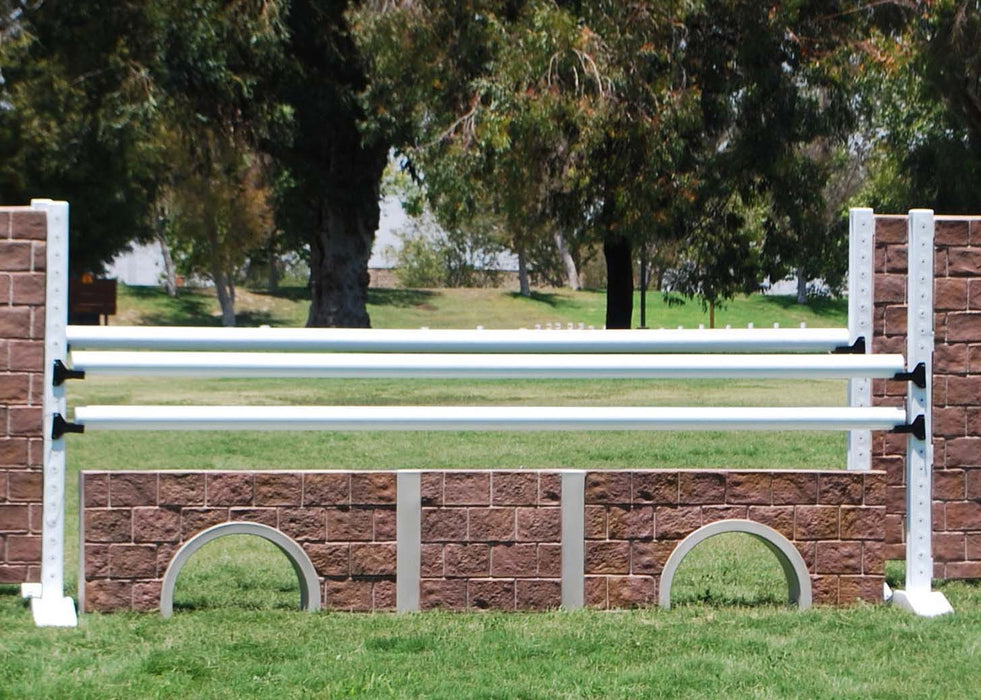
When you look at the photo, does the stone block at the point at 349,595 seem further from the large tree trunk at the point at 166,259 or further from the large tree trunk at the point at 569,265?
the large tree trunk at the point at 569,265

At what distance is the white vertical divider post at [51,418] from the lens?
18.6ft

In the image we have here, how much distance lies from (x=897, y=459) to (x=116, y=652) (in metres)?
3.65

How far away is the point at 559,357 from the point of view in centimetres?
601

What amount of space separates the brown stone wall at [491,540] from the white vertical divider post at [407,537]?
3cm

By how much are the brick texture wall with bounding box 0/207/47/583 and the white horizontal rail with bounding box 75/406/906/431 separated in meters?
0.26

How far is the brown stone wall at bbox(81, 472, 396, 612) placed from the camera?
18.5ft

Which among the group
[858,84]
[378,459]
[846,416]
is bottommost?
[378,459]

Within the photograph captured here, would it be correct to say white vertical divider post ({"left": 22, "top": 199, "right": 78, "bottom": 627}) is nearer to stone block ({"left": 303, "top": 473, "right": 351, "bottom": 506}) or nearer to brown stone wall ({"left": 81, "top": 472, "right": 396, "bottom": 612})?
brown stone wall ({"left": 81, "top": 472, "right": 396, "bottom": 612})

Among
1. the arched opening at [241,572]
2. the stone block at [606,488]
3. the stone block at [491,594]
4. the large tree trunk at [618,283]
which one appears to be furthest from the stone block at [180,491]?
the large tree trunk at [618,283]

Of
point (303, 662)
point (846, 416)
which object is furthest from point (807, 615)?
point (303, 662)

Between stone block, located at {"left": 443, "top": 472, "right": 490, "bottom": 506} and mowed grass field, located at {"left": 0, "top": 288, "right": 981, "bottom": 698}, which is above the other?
stone block, located at {"left": 443, "top": 472, "right": 490, "bottom": 506}

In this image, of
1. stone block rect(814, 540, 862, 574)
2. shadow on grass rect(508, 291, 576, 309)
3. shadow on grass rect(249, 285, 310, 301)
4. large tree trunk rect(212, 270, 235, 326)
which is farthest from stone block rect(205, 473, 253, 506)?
shadow on grass rect(508, 291, 576, 309)

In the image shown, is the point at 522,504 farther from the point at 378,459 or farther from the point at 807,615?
the point at 378,459

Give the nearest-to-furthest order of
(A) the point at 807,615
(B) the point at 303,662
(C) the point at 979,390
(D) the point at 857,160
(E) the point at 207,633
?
1. (B) the point at 303,662
2. (E) the point at 207,633
3. (A) the point at 807,615
4. (C) the point at 979,390
5. (D) the point at 857,160
